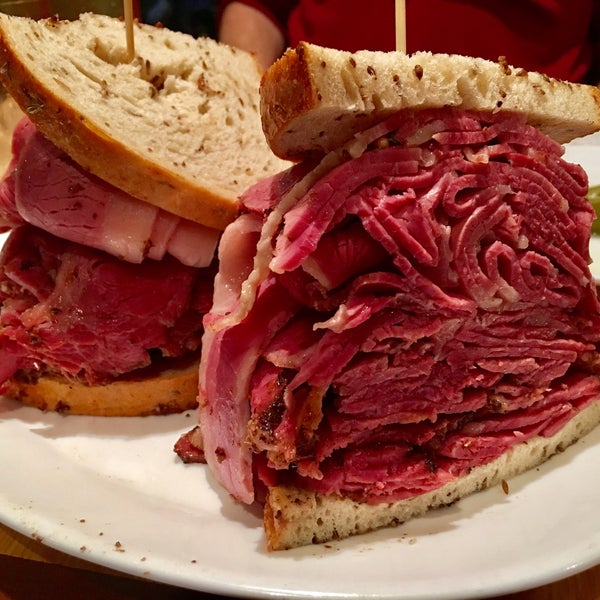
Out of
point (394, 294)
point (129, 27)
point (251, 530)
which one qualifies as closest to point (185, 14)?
point (129, 27)

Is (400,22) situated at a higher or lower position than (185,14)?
higher

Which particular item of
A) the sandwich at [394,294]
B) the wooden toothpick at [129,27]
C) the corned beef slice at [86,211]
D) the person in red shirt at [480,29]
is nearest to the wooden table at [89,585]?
the sandwich at [394,294]

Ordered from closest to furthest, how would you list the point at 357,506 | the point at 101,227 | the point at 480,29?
the point at 357,506 < the point at 101,227 < the point at 480,29

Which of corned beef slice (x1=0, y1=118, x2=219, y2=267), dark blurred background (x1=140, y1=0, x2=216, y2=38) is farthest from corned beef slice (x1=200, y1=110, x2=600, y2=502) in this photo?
dark blurred background (x1=140, y1=0, x2=216, y2=38)

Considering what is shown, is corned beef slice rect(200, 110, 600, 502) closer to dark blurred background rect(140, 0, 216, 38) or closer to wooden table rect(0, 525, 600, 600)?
wooden table rect(0, 525, 600, 600)

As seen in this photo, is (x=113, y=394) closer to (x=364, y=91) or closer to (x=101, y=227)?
(x=101, y=227)

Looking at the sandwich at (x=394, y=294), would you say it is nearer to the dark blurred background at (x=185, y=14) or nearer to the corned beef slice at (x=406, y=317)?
the corned beef slice at (x=406, y=317)
